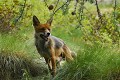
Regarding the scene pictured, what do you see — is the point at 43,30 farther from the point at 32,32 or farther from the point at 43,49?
the point at 32,32

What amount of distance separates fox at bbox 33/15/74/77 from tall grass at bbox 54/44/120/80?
321mm

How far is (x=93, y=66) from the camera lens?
24.2ft

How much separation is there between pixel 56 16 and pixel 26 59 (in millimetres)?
2506

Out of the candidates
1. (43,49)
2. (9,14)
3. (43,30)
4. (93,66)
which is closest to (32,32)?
(9,14)

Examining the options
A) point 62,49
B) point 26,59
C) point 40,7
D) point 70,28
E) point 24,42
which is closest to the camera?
point 62,49

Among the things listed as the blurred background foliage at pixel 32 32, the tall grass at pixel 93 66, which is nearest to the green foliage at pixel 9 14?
the blurred background foliage at pixel 32 32

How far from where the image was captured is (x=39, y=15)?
10570mm

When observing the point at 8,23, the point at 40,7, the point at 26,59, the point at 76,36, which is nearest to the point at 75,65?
the point at 26,59

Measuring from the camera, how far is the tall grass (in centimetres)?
731

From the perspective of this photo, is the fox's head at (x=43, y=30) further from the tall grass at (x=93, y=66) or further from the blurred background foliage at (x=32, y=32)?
the tall grass at (x=93, y=66)

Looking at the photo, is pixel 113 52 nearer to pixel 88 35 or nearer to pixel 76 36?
pixel 88 35

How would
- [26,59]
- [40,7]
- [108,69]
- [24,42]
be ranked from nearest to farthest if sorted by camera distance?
[108,69]
[26,59]
[24,42]
[40,7]

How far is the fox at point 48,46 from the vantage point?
7.72 meters

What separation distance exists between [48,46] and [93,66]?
99 cm
